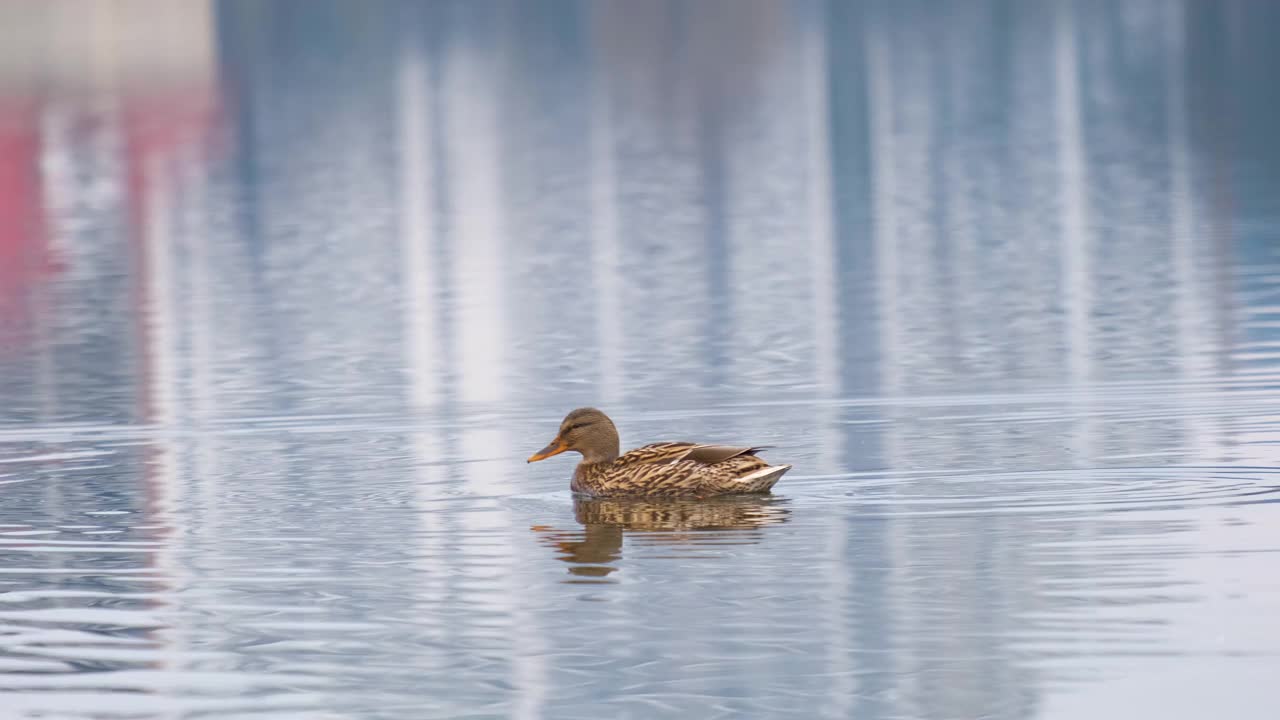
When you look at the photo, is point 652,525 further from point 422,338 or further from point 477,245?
point 477,245

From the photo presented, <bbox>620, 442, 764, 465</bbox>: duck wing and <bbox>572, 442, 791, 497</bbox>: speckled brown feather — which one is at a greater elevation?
<bbox>620, 442, 764, 465</bbox>: duck wing

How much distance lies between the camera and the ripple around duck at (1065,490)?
528 inches

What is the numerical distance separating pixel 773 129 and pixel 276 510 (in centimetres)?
4898

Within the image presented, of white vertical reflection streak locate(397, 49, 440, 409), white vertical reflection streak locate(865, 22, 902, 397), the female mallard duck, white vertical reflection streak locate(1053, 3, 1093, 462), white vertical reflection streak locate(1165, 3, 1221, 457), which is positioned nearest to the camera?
the female mallard duck

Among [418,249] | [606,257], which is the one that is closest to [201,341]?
[606,257]

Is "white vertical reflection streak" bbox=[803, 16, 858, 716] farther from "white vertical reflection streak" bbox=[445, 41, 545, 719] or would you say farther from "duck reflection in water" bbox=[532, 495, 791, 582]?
"white vertical reflection streak" bbox=[445, 41, 545, 719]

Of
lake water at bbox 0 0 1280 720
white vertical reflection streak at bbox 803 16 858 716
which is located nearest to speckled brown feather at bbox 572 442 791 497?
lake water at bbox 0 0 1280 720

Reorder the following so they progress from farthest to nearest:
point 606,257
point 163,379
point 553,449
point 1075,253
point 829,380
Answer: point 606,257
point 1075,253
point 163,379
point 829,380
point 553,449

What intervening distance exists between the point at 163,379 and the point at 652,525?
7761mm

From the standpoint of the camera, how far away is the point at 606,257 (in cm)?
3131

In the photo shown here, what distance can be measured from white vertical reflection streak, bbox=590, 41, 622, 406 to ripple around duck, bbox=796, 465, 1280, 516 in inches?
172

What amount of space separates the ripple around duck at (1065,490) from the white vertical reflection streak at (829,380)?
491 mm

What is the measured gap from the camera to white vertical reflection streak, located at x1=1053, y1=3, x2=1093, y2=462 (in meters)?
17.6

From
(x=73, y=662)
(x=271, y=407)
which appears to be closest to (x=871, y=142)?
(x=271, y=407)
